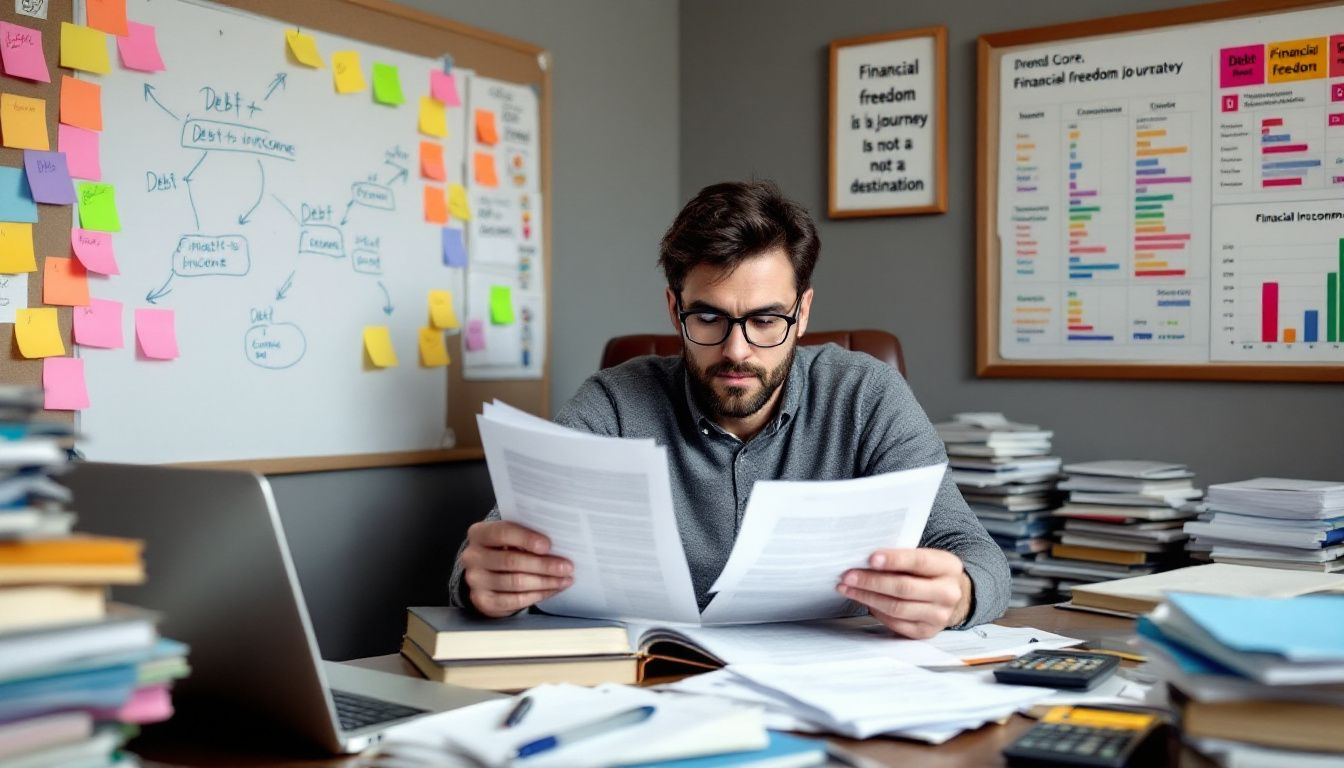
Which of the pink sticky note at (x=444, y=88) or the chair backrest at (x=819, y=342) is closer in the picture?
the chair backrest at (x=819, y=342)

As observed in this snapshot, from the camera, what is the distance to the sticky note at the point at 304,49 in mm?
2209

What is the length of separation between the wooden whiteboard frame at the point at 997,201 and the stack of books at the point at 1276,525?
0.36 m

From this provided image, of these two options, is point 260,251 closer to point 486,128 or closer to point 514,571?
point 486,128

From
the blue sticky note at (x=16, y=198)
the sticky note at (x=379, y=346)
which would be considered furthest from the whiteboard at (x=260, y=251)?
the blue sticky note at (x=16, y=198)

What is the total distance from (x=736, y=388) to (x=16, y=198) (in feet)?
3.65

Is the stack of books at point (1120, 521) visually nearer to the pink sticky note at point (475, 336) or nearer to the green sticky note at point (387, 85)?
the pink sticky note at point (475, 336)

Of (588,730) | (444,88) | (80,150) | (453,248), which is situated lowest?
(588,730)

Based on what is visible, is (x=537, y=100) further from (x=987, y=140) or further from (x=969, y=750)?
(x=969, y=750)

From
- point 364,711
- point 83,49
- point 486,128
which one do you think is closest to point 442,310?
point 486,128

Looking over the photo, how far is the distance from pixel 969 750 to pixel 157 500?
2.18 ft

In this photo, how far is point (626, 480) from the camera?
1198 mm

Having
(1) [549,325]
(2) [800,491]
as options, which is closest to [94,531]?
(2) [800,491]

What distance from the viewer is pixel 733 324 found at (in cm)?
169

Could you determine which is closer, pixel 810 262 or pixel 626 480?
pixel 626 480
